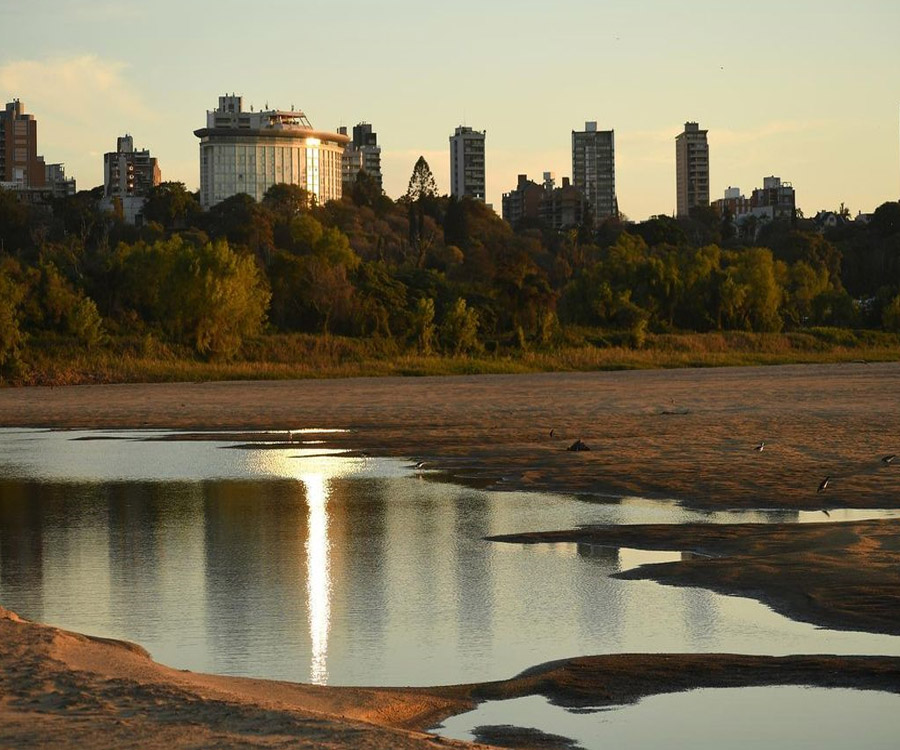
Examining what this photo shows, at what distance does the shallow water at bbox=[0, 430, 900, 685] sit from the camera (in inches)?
442

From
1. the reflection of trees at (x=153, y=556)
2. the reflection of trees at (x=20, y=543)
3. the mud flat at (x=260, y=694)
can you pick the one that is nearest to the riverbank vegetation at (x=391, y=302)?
the reflection of trees at (x=20, y=543)

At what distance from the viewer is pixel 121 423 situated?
135 ft

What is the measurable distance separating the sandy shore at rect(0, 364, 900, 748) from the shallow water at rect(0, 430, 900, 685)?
1.86ft

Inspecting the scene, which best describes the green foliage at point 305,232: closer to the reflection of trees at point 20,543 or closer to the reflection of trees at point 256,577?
the reflection of trees at point 20,543

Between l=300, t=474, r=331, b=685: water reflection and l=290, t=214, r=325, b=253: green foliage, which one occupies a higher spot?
l=290, t=214, r=325, b=253: green foliage

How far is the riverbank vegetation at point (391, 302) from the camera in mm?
70812

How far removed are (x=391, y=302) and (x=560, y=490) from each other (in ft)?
202

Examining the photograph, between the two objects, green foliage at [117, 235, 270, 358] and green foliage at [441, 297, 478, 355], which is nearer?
green foliage at [117, 235, 270, 358]

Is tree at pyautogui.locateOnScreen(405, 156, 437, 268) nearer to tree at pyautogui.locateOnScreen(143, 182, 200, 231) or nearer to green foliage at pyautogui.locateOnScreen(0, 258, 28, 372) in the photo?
tree at pyautogui.locateOnScreen(143, 182, 200, 231)

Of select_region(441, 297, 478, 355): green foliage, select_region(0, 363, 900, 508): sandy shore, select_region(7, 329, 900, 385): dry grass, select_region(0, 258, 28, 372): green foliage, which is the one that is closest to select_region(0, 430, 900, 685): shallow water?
select_region(0, 363, 900, 508): sandy shore

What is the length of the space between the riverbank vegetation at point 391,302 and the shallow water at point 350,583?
44.6 metres

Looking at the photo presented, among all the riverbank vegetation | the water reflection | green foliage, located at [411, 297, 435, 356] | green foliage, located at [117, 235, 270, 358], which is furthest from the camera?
green foliage, located at [411, 297, 435, 356]

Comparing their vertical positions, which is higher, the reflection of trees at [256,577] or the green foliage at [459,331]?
the green foliage at [459,331]

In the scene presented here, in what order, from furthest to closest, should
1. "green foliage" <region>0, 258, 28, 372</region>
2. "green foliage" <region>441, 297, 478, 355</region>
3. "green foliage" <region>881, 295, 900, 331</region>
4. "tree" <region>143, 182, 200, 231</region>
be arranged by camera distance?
1. "tree" <region>143, 182, 200, 231</region>
2. "green foliage" <region>881, 295, 900, 331</region>
3. "green foliage" <region>441, 297, 478, 355</region>
4. "green foliage" <region>0, 258, 28, 372</region>
